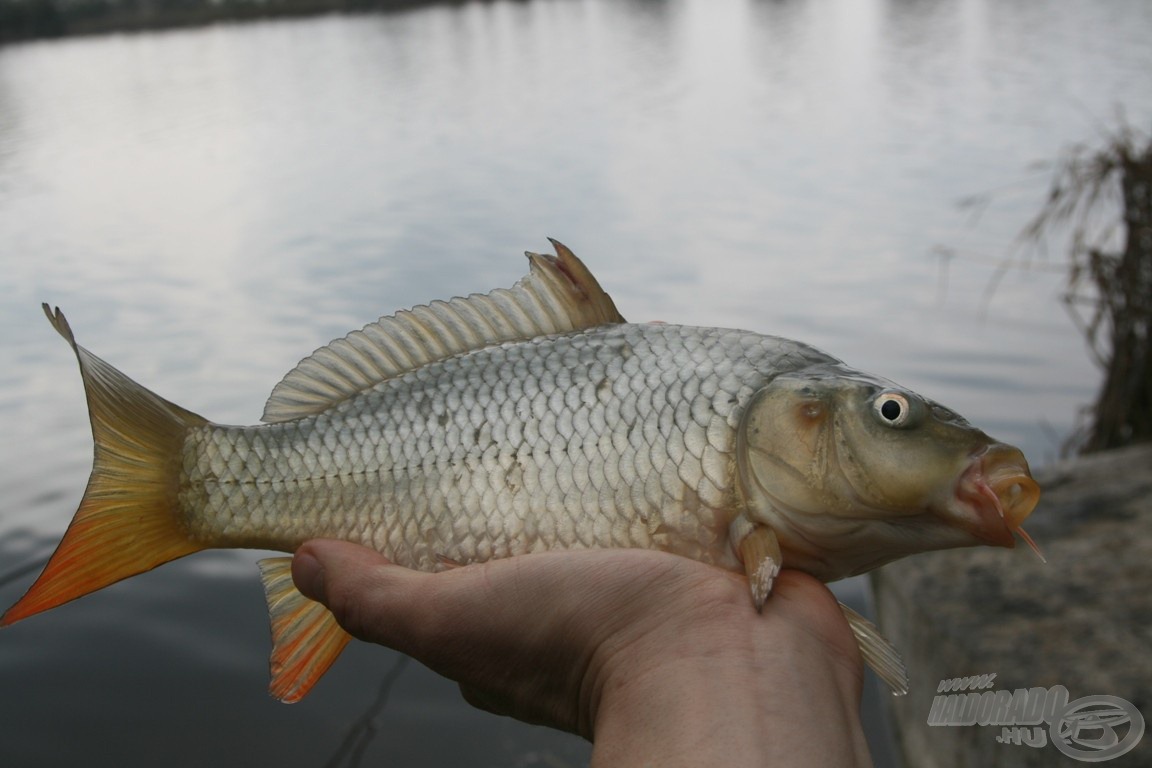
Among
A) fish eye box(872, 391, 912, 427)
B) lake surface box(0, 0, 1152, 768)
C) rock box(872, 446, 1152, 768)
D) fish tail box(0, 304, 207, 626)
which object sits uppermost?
fish eye box(872, 391, 912, 427)

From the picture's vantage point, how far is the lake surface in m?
4.51

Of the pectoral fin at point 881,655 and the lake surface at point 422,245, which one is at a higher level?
the pectoral fin at point 881,655

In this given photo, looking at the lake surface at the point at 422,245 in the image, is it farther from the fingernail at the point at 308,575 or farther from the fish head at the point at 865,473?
the fish head at the point at 865,473

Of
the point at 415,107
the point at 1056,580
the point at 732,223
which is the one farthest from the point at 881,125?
the point at 1056,580

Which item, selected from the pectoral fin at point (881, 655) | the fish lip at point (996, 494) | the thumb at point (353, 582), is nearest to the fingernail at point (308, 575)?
the thumb at point (353, 582)

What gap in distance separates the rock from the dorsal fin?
1.65 m

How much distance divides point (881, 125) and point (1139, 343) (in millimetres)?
11683

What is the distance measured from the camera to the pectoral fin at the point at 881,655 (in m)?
1.71

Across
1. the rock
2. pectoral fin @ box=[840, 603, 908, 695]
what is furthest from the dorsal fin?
the rock

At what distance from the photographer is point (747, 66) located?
2631 cm

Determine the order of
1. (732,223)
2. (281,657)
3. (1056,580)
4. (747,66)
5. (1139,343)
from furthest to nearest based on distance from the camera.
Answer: (747,66) → (732,223) → (1139,343) → (1056,580) → (281,657)

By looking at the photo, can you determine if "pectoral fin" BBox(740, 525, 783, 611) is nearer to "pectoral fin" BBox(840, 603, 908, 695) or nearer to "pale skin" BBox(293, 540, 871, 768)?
"pale skin" BBox(293, 540, 871, 768)

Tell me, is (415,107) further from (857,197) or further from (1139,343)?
(1139,343)

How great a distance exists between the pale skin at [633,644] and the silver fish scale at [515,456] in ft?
0.20
